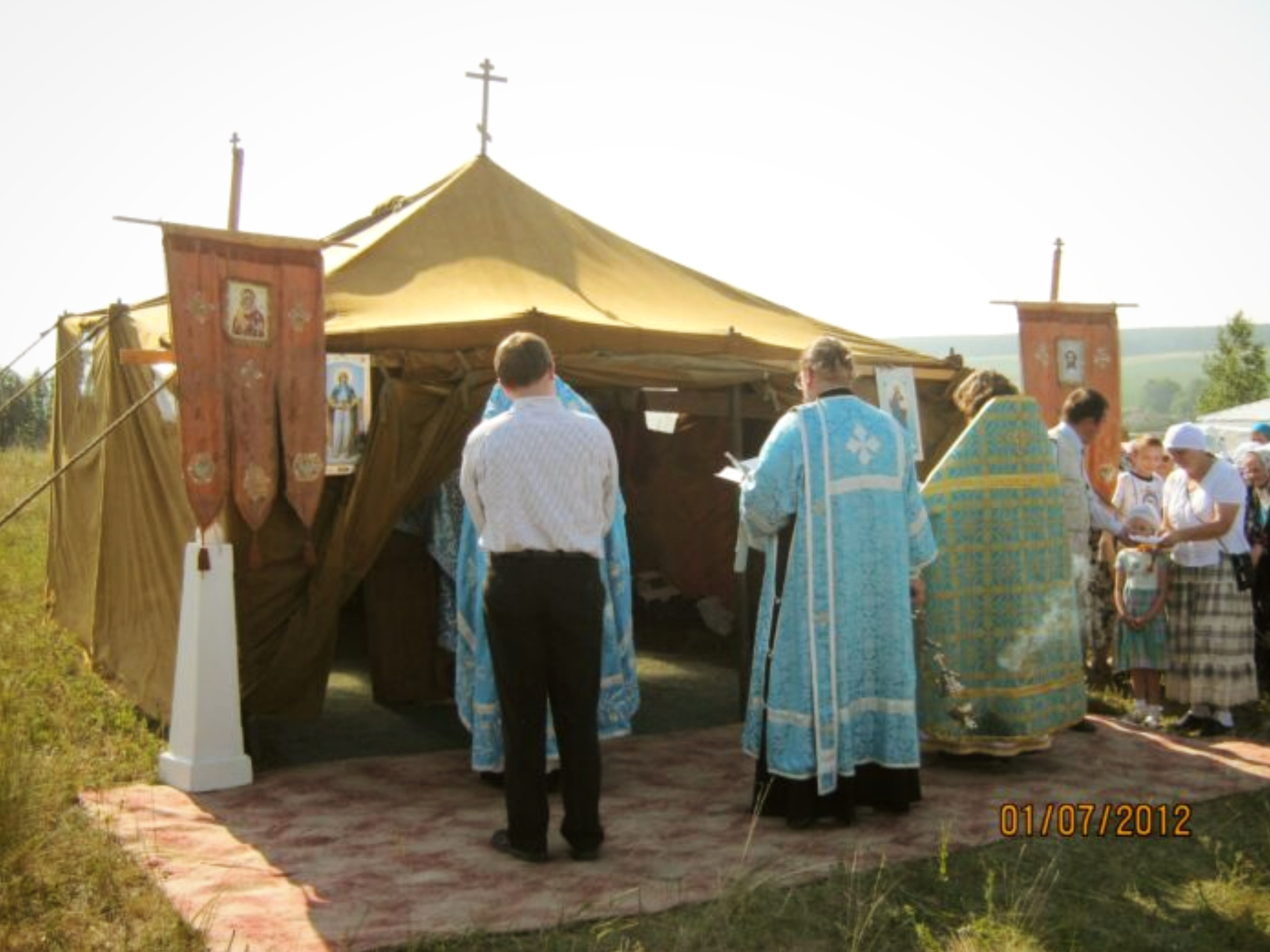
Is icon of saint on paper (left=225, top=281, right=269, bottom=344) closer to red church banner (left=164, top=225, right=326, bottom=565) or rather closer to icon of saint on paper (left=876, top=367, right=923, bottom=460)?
red church banner (left=164, top=225, right=326, bottom=565)

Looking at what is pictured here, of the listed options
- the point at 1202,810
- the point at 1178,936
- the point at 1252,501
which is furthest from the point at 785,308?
the point at 1178,936

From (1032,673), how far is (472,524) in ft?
7.62

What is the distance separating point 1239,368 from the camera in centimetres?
3538

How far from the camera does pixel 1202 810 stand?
4922mm

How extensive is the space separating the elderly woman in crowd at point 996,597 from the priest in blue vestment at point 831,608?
0.66m

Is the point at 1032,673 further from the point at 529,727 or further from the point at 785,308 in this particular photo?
the point at 785,308

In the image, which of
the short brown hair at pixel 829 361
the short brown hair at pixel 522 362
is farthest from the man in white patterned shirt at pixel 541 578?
the short brown hair at pixel 829 361

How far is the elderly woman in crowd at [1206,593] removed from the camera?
6078mm

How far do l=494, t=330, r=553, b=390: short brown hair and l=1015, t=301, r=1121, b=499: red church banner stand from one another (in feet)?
14.3

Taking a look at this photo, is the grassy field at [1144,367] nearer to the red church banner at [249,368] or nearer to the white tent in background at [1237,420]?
the white tent in background at [1237,420]

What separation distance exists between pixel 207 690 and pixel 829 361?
269 cm

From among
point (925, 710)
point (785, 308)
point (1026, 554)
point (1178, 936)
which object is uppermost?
point (785, 308)

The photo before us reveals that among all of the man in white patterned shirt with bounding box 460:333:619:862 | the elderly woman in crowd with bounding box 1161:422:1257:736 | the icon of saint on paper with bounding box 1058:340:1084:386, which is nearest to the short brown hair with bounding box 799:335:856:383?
the man in white patterned shirt with bounding box 460:333:619:862
